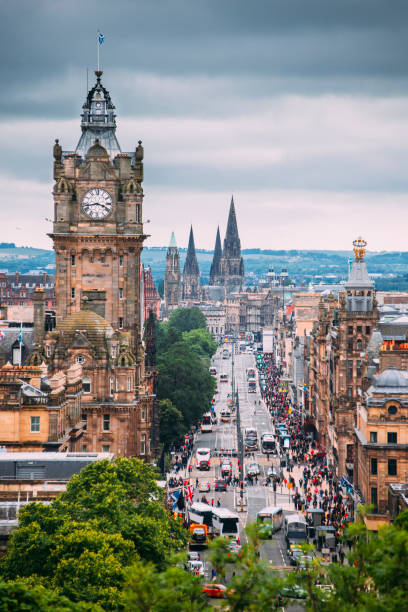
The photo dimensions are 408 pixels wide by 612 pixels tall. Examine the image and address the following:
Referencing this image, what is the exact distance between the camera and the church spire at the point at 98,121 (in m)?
112

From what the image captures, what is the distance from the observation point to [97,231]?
109 metres

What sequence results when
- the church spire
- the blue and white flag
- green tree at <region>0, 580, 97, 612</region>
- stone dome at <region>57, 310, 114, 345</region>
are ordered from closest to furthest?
green tree at <region>0, 580, 97, 612</region>
stone dome at <region>57, 310, 114, 345</region>
the blue and white flag
the church spire

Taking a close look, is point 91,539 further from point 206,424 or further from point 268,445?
point 206,424

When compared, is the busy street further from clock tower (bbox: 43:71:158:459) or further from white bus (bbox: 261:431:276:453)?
clock tower (bbox: 43:71:158:459)

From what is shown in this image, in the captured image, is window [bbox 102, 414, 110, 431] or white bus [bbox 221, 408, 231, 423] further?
white bus [bbox 221, 408, 231, 423]

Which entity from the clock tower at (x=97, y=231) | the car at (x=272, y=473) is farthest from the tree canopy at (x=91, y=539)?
the car at (x=272, y=473)

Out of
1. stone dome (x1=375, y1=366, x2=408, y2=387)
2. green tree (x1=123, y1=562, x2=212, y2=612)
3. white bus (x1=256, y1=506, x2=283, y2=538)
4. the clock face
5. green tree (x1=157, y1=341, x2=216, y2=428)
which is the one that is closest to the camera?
green tree (x1=123, y1=562, x2=212, y2=612)

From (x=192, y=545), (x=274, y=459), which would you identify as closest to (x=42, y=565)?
(x=192, y=545)

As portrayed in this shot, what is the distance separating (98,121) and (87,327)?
985 inches

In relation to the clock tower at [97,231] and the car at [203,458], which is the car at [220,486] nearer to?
the car at [203,458]

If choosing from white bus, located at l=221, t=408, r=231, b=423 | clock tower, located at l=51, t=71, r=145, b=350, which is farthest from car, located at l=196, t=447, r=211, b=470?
white bus, located at l=221, t=408, r=231, b=423

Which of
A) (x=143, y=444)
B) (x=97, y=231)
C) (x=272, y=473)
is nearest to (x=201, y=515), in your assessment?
(x=143, y=444)

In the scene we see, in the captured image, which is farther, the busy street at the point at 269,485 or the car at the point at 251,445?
the car at the point at 251,445

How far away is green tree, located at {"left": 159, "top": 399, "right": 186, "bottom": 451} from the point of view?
141 meters
